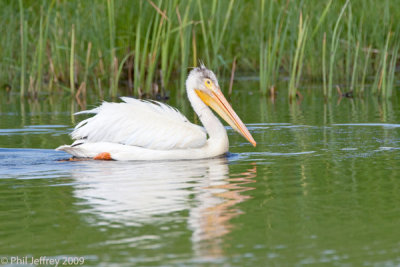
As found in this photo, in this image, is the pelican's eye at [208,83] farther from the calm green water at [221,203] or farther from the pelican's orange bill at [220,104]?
the calm green water at [221,203]

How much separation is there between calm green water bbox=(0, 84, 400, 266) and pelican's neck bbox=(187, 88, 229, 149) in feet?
0.84

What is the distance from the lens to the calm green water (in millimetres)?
4328

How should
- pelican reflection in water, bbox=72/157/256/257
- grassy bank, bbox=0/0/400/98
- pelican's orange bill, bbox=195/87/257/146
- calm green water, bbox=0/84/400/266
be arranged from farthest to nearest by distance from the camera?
grassy bank, bbox=0/0/400/98 → pelican's orange bill, bbox=195/87/257/146 → pelican reflection in water, bbox=72/157/256/257 → calm green water, bbox=0/84/400/266

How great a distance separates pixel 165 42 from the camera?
42.1 ft

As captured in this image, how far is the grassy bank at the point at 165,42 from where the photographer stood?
12867 millimetres

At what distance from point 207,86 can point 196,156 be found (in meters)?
1.02

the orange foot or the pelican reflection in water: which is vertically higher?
the orange foot

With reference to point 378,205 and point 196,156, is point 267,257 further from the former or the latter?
point 196,156

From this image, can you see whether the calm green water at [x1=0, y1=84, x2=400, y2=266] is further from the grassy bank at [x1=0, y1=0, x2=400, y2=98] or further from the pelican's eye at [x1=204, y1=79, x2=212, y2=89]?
the grassy bank at [x1=0, y1=0, x2=400, y2=98]

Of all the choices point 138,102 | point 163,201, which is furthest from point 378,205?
point 138,102

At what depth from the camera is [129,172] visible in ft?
23.9

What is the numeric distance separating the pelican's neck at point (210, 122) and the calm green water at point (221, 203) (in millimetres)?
257

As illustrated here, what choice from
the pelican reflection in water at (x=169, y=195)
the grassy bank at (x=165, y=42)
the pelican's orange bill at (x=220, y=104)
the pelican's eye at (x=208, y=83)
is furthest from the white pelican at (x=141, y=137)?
the grassy bank at (x=165, y=42)

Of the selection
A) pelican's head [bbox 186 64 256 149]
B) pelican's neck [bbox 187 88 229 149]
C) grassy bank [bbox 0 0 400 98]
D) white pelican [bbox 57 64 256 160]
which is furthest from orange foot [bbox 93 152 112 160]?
grassy bank [bbox 0 0 400 98]
